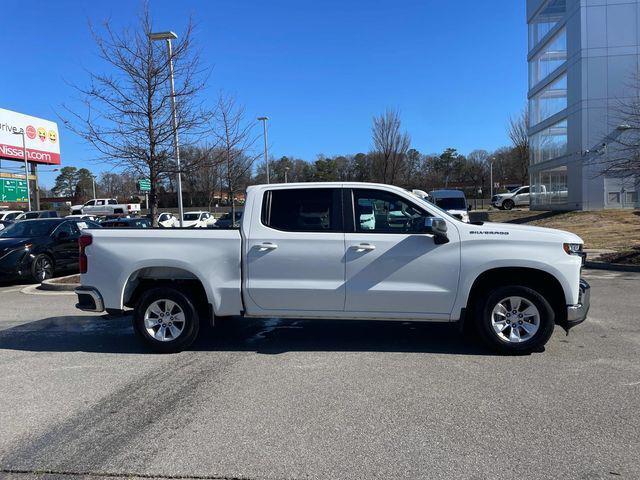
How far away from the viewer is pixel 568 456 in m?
3.56

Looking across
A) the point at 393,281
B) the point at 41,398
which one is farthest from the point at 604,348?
the point at 41,398

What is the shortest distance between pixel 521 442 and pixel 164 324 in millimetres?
4086

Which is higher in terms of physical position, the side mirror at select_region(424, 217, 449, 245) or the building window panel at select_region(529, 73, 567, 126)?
the building window panel at select_region(529, 73, 567, 126)

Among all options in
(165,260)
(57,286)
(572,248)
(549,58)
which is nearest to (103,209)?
(549,58)

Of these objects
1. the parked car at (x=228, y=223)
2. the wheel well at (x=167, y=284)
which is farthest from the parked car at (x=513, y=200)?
the wheel well at (x=167, y=284)

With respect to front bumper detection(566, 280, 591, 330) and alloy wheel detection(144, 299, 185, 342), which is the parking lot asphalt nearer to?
alloy wheel detection(144, 299, 185, 342)

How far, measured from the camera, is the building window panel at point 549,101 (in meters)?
35.9

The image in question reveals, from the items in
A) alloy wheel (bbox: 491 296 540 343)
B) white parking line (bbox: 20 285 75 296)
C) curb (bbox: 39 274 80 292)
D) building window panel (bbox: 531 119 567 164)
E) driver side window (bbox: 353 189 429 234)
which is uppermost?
building window panel (bbox: 531 119 567 164)

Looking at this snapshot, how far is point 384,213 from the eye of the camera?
236 inches

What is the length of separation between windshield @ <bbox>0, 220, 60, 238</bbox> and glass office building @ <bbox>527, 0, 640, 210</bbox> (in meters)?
26.2

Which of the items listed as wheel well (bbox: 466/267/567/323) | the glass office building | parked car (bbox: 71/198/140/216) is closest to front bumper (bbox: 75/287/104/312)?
wheel well (bbox: 466/267/567/323)

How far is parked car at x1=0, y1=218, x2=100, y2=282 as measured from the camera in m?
12.3

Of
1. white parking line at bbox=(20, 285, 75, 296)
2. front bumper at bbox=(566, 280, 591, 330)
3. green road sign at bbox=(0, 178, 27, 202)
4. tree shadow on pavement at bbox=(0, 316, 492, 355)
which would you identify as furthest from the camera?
green road sign at bbox=(0, 178, 27, 202)

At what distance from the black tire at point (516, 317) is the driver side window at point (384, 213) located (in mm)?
1096
